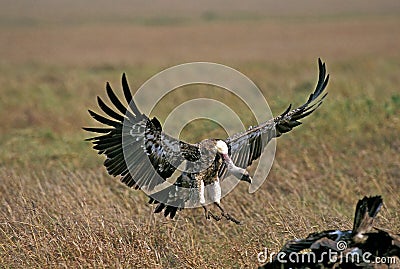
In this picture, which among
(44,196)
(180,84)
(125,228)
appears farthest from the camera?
(180,84)

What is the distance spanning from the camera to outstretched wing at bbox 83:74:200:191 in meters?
5.92

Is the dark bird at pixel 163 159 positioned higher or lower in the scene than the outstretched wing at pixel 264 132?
lower

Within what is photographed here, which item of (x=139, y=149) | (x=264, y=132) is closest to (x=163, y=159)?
(x=139, y=149)

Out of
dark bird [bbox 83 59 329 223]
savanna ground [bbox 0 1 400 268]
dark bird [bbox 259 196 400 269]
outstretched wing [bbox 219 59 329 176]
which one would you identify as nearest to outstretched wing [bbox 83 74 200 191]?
dark bird [bbox 83 59 329 223]

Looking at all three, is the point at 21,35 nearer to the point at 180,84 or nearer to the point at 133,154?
the point at 180,84

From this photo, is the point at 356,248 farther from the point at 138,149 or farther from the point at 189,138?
the point at 189,138

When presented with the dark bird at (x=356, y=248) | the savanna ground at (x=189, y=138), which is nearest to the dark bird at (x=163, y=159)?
the savanna ground at (x=189, y=138)

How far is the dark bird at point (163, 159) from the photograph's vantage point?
598cm

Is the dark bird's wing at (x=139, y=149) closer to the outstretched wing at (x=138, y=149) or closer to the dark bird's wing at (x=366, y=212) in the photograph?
the outstretched wing at (x=138, y=149)

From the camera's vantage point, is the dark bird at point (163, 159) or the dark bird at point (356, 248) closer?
the dark bird at point (356, 248)

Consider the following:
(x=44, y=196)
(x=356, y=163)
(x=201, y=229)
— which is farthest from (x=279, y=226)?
(x=356, y=163)

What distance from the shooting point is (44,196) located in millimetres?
7434

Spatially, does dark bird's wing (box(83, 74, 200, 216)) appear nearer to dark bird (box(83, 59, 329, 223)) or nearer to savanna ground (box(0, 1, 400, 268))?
dark bird (box(83, 59, 329, 223))

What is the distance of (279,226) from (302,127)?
18.2 feet
